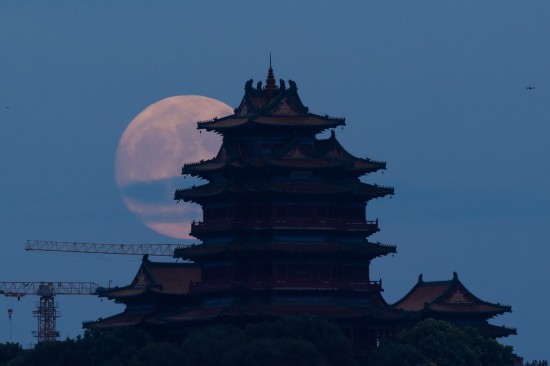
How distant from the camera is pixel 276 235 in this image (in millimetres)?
183875

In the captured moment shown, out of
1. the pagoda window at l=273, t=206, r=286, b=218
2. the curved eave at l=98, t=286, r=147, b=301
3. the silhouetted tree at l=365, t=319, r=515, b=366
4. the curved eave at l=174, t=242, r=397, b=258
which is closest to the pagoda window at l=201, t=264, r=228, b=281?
the curved eave at l=174, t=242, r=397, b=258

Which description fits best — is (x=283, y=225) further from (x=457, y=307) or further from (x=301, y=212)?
(x=457, y=307)

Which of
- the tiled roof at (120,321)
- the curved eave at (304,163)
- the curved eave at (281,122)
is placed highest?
the curved eave at (281,122)

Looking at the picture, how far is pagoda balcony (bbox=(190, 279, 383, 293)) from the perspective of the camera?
182375mm

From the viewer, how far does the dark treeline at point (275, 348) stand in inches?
6634

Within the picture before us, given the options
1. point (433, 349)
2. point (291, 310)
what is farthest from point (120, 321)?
point (433, 349)

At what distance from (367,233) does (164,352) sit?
2380 cm

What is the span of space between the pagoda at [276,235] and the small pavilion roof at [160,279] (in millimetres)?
161

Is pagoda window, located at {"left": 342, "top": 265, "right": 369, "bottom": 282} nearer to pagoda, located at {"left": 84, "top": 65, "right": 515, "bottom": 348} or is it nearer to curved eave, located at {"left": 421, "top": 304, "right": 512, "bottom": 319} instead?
pagoda, located at {"left": 84, "top": 65, "right": 515, "bottom": 348}

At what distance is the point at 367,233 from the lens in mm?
187500

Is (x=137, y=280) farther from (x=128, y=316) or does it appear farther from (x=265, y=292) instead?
(x=265, y=292)

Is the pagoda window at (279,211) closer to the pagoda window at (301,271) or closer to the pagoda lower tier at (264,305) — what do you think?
the pagoda window at (301,271)

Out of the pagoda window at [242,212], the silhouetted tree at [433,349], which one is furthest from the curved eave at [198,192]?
the silhouetted tree at [433,349]

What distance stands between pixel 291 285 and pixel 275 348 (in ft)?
51.0
